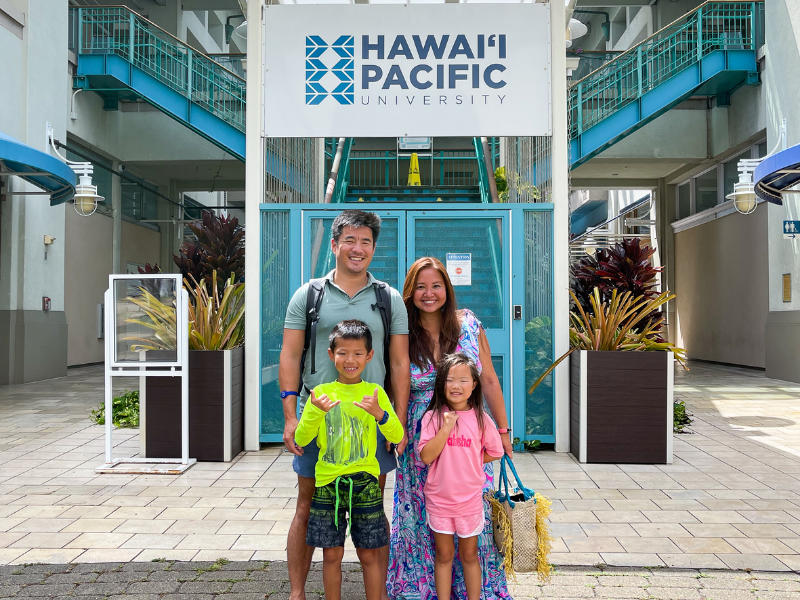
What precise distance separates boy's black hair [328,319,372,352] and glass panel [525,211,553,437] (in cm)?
330

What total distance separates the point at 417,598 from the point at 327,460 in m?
0.74

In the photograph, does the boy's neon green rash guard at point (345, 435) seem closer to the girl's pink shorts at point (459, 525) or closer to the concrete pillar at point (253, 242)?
the girl's pink shorts at point (459, 525)

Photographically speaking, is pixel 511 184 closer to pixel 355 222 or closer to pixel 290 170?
pixel 290 170

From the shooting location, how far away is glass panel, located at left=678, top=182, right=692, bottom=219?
1684 cm

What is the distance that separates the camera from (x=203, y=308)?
548cm

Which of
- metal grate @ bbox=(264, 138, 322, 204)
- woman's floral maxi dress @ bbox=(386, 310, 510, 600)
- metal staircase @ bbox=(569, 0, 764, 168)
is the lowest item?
woman's floral maxi dress @ bbox=(386, 310, 510, 600)

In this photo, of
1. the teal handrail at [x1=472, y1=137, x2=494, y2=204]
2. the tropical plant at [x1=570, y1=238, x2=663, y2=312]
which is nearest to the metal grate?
the teal handrail at [x1=472, y1=137, x2=494, y2=204]

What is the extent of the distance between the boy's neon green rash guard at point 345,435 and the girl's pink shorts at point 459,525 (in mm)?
321

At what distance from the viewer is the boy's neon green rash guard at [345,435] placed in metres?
2.49

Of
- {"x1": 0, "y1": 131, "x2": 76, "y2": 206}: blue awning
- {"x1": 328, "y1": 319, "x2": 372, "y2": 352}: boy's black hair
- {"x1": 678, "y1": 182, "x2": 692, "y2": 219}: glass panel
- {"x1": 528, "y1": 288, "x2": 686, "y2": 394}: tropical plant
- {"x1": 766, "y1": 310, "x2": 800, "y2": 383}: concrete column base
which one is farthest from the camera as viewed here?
{"x1": 678, "y1": 182, "x2": 692, "y2": 219}: glass panel

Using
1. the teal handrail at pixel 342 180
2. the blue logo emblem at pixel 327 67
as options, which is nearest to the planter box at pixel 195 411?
the blue logo emblem at pixel 327 67

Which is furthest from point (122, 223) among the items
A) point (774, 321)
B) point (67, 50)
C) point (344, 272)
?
point (344, 272)

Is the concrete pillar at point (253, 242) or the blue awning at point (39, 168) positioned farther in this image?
the blue awning at point (39, 168)

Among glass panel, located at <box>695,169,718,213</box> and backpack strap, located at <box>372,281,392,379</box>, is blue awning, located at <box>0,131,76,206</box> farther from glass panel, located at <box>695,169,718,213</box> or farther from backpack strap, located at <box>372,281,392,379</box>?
glass panel, located at <box>695,169,718,213</box>
